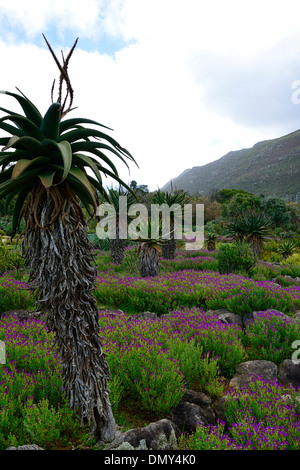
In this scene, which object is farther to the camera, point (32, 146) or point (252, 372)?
point (252, 372)

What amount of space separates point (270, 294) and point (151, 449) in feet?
20.8

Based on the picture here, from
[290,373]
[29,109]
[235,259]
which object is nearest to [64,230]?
[29,109]

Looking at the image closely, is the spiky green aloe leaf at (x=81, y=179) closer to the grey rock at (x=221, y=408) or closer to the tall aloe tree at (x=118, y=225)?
the grey rock at (x=221, y=408)

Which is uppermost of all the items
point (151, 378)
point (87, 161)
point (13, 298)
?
point (87, 161)

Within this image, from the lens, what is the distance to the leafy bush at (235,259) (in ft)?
40.1

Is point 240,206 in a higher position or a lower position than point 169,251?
higher

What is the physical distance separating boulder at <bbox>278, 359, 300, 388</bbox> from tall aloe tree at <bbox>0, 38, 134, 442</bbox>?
3.26 m

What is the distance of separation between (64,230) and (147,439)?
2334 mm

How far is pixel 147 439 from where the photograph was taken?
2871 mm

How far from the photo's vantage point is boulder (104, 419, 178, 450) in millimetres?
2799

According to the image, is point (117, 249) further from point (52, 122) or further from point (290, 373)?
point (52, 122)

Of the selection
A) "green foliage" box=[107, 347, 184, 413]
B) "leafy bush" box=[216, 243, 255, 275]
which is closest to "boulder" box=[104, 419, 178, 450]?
"green foliage" box=[107, 347, 184, 413]

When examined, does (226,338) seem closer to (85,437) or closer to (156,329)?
(156,329)
